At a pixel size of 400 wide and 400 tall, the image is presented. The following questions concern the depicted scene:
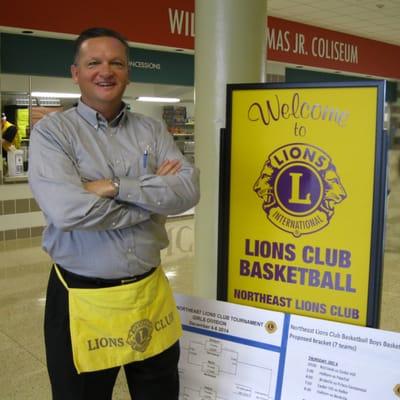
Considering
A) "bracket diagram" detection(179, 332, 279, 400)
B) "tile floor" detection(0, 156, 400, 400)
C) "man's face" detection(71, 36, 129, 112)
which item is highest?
"man's face" detection(71, 36, 129, 112)

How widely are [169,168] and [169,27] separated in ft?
19.8

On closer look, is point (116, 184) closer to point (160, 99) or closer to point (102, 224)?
point (102, 224)

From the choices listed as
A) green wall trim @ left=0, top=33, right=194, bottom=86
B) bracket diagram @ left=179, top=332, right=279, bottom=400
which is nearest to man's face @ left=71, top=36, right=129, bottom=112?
bracket diagram @ left=179, top=332, right=279, bottom=400

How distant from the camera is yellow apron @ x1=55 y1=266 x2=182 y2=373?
1750 mm

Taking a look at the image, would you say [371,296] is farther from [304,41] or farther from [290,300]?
[304,41]

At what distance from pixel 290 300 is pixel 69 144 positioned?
3.67ft

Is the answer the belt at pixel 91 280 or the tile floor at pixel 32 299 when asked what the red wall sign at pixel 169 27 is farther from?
the belt at pixel 91 280

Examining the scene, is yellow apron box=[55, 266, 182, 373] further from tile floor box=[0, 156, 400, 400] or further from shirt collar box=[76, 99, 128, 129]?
tile floor box=[0, 156, 400, 400]

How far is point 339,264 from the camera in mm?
2125

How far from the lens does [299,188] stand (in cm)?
216

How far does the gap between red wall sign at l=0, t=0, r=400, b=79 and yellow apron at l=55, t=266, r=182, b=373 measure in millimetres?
5155

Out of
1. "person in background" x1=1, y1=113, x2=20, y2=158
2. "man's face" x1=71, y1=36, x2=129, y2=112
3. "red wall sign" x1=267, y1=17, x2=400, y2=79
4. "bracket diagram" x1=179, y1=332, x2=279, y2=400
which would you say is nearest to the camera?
"man's face" x1=71, y1=36, x2=129, y2=112

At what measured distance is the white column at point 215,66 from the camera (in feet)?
8.48

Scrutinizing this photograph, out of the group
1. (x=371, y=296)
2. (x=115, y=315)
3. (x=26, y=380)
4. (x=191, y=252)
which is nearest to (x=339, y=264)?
(x=371, y=296)
